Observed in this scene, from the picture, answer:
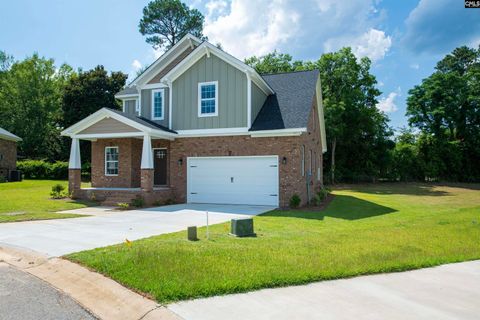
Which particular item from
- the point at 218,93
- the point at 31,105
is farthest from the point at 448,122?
the point at 31,105

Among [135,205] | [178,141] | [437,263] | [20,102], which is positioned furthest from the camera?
[20,102]

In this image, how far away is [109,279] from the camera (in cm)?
536

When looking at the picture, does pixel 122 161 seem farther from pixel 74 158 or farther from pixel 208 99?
pixel 208 99

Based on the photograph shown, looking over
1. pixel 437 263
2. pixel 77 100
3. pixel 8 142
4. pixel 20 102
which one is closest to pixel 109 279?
pixel 437 263

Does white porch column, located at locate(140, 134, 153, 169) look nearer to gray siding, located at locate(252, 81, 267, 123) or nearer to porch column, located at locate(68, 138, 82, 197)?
porch column, located at locate(68, 138, 82, 197)

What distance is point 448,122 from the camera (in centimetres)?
4097

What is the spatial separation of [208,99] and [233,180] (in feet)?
13.7

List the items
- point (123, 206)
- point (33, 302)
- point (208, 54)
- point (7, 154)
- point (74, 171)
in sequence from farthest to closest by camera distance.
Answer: point (7, 154)
point (74, 171)
point (208, 54)
point (123, 206)
point (33, 302)

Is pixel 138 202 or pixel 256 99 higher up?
pixel 256 99

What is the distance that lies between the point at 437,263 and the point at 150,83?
17.0 m

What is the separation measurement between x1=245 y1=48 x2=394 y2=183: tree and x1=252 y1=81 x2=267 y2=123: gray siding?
53.0 ft

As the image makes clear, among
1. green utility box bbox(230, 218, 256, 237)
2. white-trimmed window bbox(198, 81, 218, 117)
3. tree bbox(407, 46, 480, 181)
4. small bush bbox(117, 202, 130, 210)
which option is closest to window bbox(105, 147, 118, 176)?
small bush bbox(117, 202, 130, 210)

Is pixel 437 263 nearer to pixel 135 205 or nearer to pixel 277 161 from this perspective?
pixel 277 161

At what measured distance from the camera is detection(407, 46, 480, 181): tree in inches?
1468
